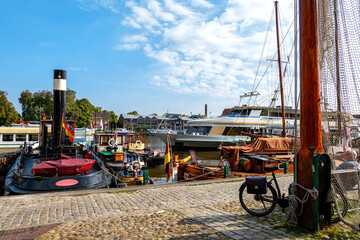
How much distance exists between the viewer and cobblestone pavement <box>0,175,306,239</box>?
4.54 m

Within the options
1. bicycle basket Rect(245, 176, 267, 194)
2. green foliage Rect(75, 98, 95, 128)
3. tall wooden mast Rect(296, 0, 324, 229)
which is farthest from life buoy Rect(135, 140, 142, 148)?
green foliage Rect(75, 98, 95, 128)

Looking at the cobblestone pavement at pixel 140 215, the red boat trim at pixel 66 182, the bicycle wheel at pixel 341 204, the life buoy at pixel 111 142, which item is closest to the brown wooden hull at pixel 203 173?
the cobblestone pavement at pixel 140 215

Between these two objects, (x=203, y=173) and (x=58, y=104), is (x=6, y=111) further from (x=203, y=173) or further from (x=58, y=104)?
(x=203, y=173)

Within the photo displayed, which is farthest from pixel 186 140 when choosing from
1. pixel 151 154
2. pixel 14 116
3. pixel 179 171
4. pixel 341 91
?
pixel 14 116

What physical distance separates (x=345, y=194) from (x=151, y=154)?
20236mm

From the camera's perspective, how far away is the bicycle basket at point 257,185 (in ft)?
17.3

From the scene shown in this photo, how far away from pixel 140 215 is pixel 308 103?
14.0 feet

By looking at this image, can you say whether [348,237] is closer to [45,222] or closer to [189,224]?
[189,224]

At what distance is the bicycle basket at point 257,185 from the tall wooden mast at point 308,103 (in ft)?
2.53

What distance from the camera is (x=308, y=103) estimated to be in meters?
4.67

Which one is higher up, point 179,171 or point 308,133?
point 308,133

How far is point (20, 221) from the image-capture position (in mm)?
5234

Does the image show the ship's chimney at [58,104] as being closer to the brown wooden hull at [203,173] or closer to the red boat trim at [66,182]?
the red boat trim at [66,182]

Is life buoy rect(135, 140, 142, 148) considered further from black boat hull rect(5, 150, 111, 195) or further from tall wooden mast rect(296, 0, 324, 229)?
tall wooden mast rect(296, 0, 324, 229)
